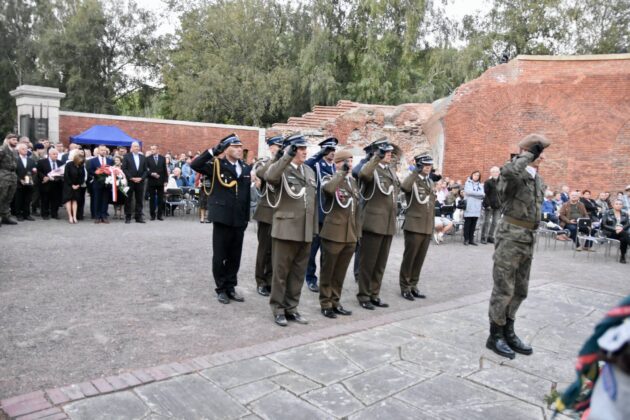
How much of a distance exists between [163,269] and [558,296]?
5404mm

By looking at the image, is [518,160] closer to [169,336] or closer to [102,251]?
[169,336]

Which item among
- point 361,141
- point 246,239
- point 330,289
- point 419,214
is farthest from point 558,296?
point 361,141

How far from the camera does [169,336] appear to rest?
4.52m

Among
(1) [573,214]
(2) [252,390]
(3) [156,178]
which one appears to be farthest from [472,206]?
(2) [252,390]

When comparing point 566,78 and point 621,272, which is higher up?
point 566,78

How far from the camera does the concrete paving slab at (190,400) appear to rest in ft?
10.4

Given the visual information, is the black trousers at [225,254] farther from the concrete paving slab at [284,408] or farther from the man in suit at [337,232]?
the concrete paving slab at [284,408]

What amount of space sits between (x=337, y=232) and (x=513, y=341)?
199 centimetres

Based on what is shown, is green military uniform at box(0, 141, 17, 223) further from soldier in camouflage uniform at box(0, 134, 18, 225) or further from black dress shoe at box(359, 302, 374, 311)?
black dress shoe at box(359, 302, 374, 311)

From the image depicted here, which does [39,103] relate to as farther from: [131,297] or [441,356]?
[441,356]

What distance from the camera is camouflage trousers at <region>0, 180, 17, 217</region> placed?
9615 mm

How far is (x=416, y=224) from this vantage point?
6352mm

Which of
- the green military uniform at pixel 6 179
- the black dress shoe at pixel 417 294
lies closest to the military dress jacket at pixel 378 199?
the black dress shoe at pixel 417 294

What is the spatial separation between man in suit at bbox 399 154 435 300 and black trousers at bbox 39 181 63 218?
828 centimetres
